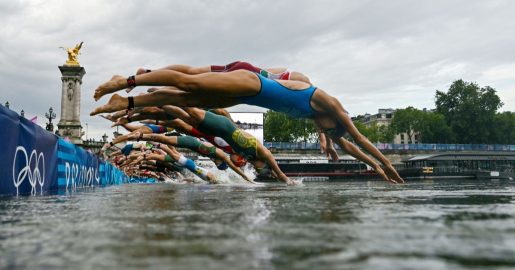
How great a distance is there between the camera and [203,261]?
1366mm

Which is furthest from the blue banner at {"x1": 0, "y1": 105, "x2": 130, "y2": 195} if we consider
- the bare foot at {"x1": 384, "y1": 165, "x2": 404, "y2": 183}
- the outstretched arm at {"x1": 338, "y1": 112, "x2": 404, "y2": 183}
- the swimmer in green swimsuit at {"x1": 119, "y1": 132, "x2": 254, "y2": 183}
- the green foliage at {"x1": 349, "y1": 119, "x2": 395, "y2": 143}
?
the green foliage at {"x1": 349, "y1": 119, "x2": 395, "y2": 143}

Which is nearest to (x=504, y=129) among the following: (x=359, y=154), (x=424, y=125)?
(x=424, y=125)

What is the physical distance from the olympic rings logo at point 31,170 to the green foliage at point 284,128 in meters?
83.3

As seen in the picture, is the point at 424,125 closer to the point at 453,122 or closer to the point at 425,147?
the point at 453,122

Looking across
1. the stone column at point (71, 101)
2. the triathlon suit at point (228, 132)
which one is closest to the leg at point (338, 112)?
the triathlon suit at point (228, 132)

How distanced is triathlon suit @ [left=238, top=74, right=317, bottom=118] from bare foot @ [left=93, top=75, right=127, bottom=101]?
1649 millimetres

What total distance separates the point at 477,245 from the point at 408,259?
413 mm

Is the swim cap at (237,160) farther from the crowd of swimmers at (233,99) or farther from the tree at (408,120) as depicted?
the tree at (408,120)

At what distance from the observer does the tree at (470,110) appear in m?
87.8

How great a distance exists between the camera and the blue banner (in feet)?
20.7

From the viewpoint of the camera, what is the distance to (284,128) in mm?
91625

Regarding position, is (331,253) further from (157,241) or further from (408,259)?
(157,241)

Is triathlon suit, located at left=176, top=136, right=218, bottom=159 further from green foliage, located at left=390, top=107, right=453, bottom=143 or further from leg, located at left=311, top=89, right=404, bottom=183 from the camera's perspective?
green foliage, located at left=390, top=107, right=453, bottom=143

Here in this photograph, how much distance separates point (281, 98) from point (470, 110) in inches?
3608
